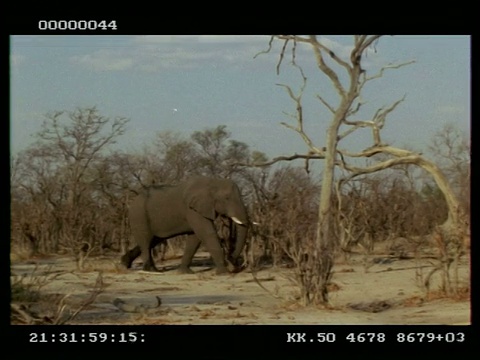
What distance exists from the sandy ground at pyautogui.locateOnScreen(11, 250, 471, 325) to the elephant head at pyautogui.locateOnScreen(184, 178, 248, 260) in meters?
0.75

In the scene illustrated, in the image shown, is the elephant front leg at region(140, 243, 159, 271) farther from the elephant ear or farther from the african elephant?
the elephant ear

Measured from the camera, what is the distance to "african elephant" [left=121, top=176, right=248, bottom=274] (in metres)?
10.4

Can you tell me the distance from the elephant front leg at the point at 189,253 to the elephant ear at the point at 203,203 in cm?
28

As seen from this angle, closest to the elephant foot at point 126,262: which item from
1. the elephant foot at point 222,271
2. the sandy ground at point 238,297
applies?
the sandy ground at point 238,297

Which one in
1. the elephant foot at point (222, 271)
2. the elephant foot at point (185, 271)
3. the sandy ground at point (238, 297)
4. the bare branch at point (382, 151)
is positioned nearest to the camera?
the sandy ground at point (238, 297)

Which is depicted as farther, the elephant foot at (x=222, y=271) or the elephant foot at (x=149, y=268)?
the elephant foot at (x=149, y=268)

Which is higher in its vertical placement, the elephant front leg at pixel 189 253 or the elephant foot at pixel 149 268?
the elephant front leg at pixel 189 253

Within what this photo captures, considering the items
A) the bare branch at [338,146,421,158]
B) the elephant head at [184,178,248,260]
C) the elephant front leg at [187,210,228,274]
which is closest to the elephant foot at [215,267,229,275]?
the elephant front leg at [187,210,228,274]

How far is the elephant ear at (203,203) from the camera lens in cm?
1052

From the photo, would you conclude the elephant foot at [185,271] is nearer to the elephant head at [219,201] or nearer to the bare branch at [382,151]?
the elephant head at [219,201]

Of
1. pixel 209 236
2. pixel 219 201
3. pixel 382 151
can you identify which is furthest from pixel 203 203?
pixel 382 151

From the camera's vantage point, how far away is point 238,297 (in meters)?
8.31

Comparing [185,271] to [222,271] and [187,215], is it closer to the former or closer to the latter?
[222,271]

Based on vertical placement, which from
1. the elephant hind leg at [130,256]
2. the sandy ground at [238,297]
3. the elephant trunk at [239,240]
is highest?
the elephant trunk at [239,240]
